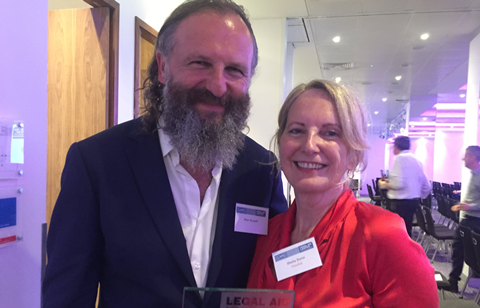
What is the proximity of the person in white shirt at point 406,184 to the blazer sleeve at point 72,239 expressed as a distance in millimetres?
5396

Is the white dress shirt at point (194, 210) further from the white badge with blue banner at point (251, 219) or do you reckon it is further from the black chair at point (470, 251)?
the black chair at point (470, 251)

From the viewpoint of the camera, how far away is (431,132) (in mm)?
15328

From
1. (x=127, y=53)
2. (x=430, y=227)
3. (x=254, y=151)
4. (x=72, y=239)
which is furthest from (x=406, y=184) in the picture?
(x=72, y=239)

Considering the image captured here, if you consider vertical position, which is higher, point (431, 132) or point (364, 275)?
point (431, 132)

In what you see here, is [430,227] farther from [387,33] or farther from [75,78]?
[75,78]

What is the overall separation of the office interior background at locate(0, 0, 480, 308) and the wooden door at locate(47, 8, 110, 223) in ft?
0.55

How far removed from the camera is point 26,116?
6.08 ft

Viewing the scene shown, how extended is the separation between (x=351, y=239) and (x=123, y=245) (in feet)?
2.49

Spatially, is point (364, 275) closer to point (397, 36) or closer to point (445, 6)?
point (445, 6)

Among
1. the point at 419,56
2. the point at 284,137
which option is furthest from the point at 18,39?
the point at 419,56

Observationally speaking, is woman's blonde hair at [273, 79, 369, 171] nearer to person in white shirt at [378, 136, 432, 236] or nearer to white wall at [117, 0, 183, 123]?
white wall at [117, 0, 183, 123]

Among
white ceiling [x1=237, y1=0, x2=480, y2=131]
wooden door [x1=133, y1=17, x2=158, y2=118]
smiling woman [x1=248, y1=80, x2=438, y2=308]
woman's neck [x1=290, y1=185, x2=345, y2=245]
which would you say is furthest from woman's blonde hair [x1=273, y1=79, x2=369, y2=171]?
white ceiling [x1=237, y1=0, x2=480, y2=131]

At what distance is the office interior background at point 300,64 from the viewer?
70.3 inches

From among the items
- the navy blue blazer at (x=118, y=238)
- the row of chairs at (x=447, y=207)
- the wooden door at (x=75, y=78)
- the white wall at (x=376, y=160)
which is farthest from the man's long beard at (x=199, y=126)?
the white wall at (x=376, y=160)
